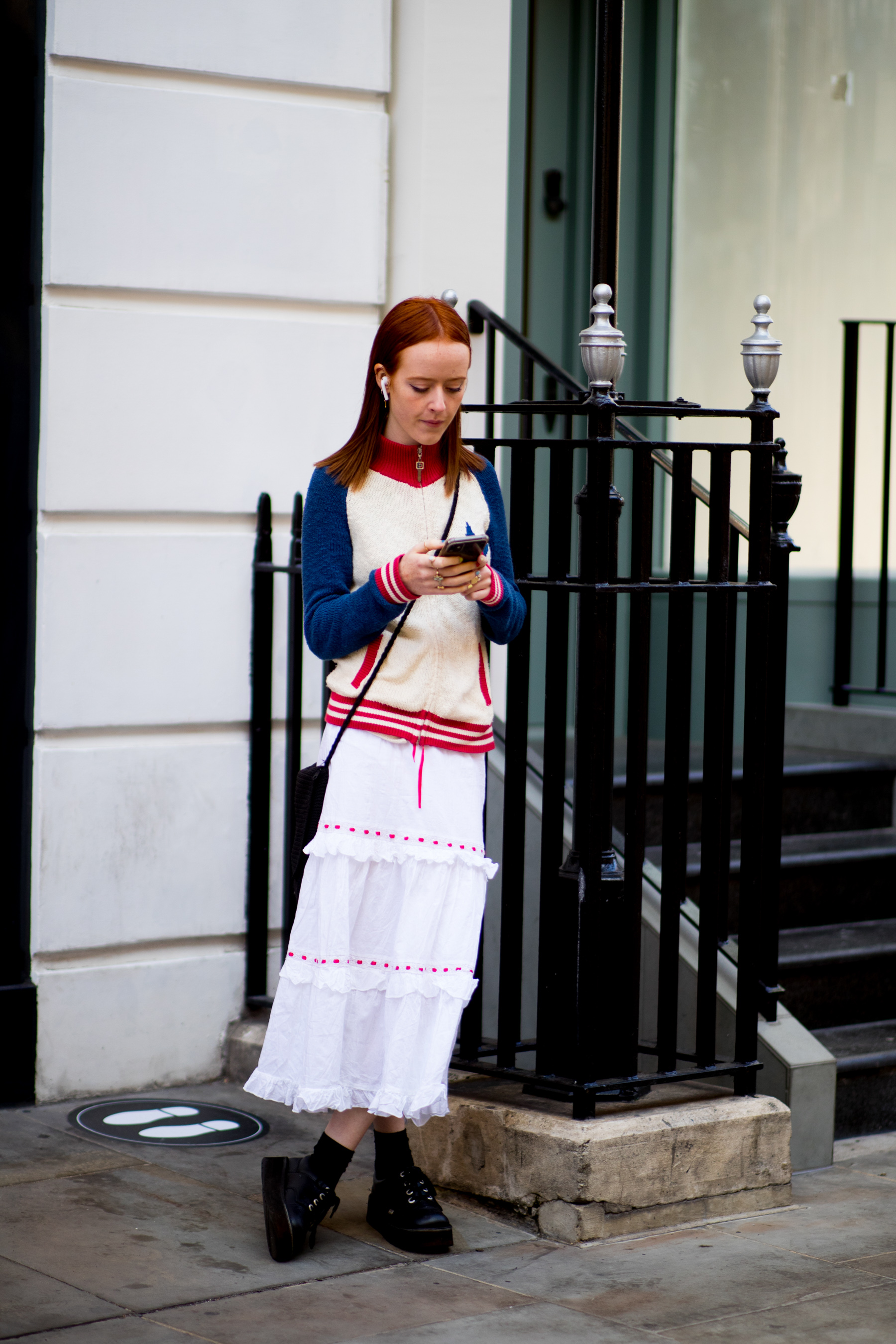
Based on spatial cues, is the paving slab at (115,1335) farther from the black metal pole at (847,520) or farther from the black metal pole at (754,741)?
the black metal pole at (847,520)

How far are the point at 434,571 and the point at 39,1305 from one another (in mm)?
1560

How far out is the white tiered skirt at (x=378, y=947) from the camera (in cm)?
365

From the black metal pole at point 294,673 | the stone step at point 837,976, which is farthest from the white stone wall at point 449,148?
the stone step at point 837,976

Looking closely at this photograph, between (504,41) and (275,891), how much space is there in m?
2.62

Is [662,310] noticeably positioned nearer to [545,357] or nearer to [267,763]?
[545,357]

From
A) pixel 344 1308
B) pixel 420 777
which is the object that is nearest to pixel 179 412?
pixel 420 777

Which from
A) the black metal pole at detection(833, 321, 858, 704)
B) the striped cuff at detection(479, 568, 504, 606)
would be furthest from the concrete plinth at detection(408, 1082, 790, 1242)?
the black metal pole at detection(833, 321, 858, 704)

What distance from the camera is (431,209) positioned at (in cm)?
532

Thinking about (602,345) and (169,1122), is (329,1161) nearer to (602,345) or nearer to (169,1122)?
(169,1122)

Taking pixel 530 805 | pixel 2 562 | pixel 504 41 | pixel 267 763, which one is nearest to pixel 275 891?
pixel 267 763

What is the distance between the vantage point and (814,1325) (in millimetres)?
3455

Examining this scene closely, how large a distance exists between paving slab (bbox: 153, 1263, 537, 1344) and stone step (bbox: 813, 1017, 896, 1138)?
1.54 m

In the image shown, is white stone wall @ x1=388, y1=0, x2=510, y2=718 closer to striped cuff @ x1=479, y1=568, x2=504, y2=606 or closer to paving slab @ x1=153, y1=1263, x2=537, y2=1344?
striped cuff @ x1=479, y1=568, x2=504, y2=606

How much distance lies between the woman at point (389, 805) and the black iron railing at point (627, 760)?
0.34m
